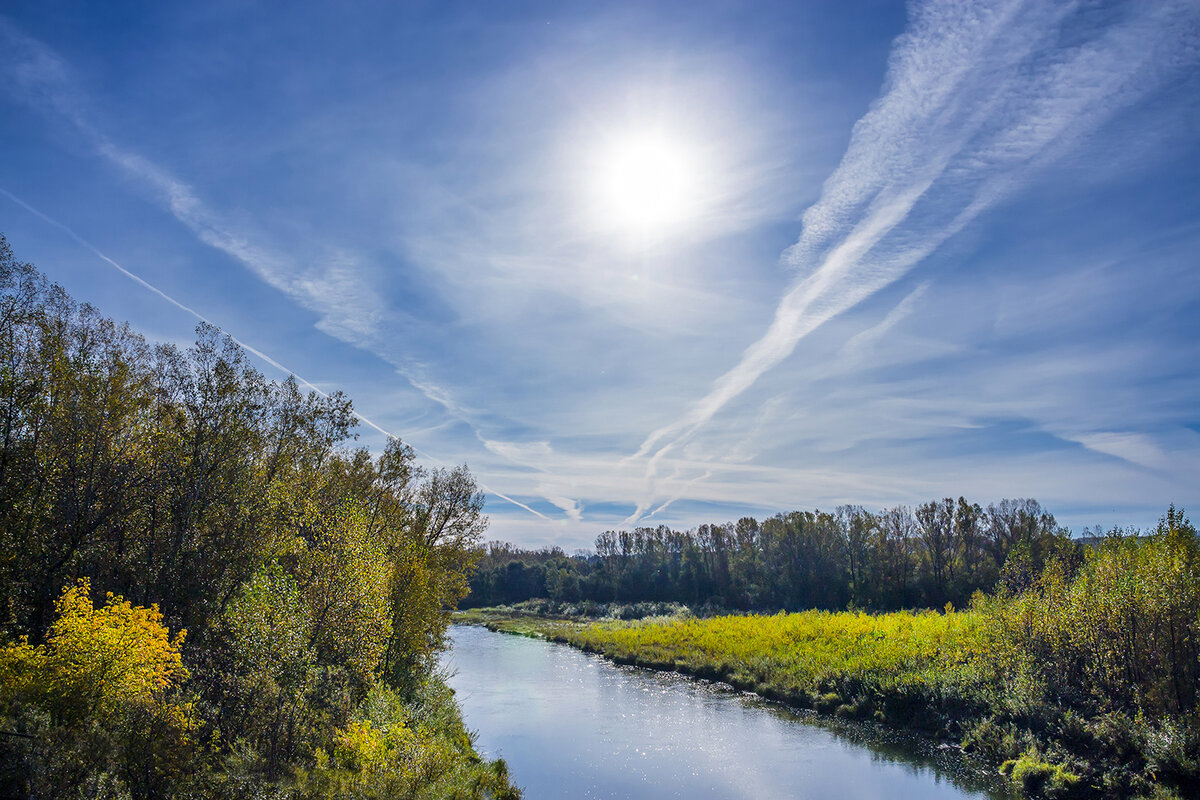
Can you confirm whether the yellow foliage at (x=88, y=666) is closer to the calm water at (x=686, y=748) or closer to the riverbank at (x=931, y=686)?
the calm water at (x=686, y=748)

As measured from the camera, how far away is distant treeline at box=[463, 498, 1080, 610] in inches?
3216

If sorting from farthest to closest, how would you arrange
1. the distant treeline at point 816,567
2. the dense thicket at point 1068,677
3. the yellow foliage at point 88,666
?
1. the distant treeline at point 816,567
2. the dense thicket at point 1068,677
3. the yellow foliage at point 88,666

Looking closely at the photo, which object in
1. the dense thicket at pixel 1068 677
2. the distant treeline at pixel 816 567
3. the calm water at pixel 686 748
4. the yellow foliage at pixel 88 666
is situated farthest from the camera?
the distant treeline at pixel 816 567

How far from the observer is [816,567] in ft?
312

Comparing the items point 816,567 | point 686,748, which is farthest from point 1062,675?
point 816,567

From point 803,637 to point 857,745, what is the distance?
21.6 metres

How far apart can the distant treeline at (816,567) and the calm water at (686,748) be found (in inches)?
1607

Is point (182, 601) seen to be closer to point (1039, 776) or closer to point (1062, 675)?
point (1039, 776)

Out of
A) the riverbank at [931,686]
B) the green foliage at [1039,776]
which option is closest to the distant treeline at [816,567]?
the riverbank at [931,686]

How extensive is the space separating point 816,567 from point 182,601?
89872 mm

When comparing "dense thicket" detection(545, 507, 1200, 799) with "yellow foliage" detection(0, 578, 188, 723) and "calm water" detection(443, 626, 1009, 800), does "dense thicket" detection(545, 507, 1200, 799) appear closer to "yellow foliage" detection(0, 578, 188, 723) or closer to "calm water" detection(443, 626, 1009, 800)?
"calm water" detection(443, 626, 1009, 800)

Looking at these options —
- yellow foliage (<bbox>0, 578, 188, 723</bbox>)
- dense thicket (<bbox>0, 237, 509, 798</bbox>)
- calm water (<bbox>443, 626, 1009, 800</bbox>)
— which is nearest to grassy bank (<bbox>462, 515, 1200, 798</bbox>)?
calm water (<bbox>443, 626, 1009, 800</bbox>)

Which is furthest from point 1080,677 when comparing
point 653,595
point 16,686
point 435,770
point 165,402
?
point 653,595

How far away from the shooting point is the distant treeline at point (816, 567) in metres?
81.7
